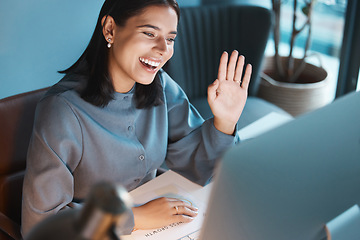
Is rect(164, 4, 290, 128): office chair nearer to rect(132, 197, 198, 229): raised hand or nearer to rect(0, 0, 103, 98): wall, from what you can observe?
rect(0, 0, 103, 98): wall

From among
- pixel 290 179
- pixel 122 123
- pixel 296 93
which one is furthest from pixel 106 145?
pixel 296 93

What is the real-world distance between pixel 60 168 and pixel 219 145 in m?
0.53

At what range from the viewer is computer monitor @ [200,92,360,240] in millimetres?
695

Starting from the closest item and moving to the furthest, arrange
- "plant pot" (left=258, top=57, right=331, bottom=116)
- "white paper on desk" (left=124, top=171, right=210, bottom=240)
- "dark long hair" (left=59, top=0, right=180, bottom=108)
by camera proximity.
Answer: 1. "white paper on desk" (left=124, top=171, right=210, bottom=240)
2. "dark long hair" (left=59, top=0, right=180, bottom=108)
3. "plant pot" (left=258, top=57, right=331, bottom=116)

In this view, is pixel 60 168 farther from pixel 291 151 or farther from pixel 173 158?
pixel 291 151

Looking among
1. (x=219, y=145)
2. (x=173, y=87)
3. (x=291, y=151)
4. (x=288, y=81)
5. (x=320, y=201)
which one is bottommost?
(x=288, y=81)

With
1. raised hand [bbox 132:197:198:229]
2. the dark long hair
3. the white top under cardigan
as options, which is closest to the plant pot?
the white top under cardigan

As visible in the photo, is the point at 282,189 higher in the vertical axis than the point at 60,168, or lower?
higher

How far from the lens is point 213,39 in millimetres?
2764

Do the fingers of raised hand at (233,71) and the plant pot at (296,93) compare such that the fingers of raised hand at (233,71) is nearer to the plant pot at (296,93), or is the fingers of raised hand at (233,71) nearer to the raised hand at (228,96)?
the raised hand at (228,96)

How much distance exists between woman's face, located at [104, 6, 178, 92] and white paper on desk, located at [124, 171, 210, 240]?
0.34m

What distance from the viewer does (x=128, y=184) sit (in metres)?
1.52

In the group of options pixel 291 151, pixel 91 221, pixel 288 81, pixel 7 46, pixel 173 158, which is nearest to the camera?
pixel 91 221

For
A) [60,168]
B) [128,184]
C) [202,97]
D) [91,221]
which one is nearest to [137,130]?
[128,184]
